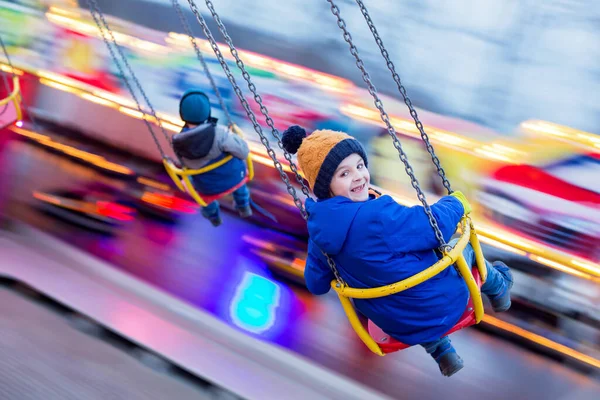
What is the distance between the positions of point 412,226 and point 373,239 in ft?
0.34

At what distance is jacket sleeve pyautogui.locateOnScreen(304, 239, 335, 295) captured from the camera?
1.64 meters

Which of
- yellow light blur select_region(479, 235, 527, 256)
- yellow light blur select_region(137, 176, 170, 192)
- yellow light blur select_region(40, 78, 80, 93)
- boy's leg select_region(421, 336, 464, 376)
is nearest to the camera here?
boy's leg select_region(421, 336, 464, 376)

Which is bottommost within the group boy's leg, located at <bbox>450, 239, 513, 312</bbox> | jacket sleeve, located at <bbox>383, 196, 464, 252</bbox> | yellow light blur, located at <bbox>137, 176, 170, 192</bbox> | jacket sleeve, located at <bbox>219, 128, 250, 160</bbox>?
boy's leg, located at <bbox>450, 239, 513, 312</bbox>

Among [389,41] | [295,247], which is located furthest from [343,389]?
[389,41]

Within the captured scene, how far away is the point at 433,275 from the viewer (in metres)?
1.46

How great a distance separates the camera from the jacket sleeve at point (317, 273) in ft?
5.38

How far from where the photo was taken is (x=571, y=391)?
2816mm

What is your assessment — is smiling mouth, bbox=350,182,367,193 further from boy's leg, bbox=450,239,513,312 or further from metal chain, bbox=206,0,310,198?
boy's leg, bbox=450,239,513,312

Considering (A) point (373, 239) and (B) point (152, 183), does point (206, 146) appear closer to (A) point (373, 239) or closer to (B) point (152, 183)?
(A) point (373, 239)

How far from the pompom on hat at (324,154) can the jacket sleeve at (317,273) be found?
19 centimetres

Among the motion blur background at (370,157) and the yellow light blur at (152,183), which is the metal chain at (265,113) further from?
the yellow light blur at (152,183)

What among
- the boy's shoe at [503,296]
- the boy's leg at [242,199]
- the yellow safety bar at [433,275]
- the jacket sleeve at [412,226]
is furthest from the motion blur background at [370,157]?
the jacket sleeve at [412,226]

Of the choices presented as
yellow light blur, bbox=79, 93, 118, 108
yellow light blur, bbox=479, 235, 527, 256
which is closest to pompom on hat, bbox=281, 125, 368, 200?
yellow light blur, bbox=479, 235, 527, 256

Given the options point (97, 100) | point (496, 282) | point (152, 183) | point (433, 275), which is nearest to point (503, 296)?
point (496, 282)
